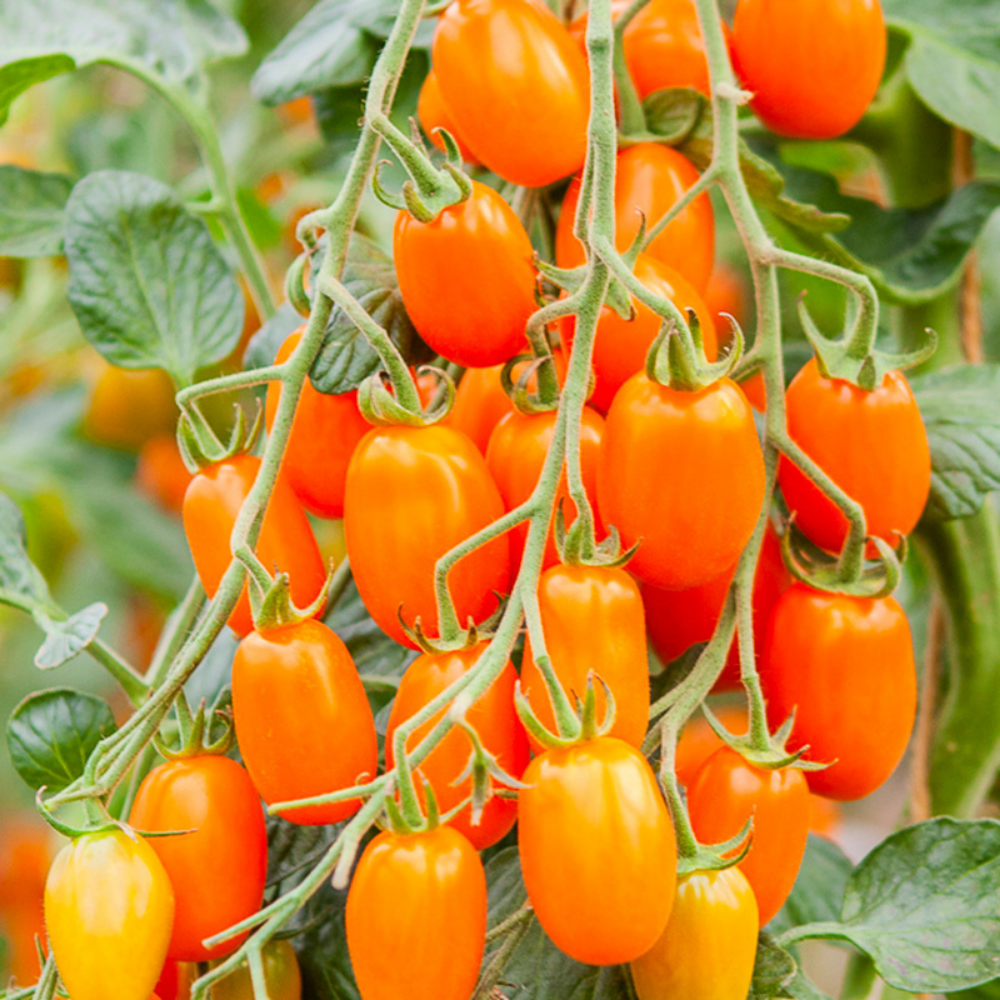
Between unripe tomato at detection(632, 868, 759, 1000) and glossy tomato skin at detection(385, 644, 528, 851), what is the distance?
0.07 m

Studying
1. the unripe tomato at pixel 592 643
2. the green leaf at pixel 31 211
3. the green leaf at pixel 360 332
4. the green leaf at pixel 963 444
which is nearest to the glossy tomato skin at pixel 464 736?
the unripe tomato at pixel 592 643

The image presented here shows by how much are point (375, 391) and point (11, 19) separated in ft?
1.29

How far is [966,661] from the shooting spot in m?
0.64

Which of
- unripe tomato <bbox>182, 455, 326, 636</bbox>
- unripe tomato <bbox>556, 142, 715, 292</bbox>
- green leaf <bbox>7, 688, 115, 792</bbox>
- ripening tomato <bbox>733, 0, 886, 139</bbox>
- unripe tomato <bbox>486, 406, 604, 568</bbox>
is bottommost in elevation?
green leaf <bbox>7, 688, 115, 792</bbox>

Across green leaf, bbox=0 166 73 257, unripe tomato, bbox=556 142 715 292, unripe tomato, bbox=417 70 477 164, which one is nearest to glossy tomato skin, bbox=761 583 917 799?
unripe tomato, bbox=556 142 715 292

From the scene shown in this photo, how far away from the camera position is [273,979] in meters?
0.46

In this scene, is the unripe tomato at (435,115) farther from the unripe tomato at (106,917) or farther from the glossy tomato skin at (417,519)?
the unripe tomato at (106,917)

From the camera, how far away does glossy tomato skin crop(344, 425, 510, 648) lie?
1.29 ft

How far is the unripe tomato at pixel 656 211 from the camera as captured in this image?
463mm

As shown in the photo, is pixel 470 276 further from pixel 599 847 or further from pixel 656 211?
pixel 599 847

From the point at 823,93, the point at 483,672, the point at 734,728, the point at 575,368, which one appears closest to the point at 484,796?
the point at 483,672

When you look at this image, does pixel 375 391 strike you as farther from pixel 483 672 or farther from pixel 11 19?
pixel 11 19

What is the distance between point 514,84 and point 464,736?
0.80 feet

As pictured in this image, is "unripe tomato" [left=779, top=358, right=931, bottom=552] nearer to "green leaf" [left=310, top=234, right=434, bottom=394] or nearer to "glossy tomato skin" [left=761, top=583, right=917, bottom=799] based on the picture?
"glossy tomato skin" [left=761, top=583, right=917, bottom=799]
